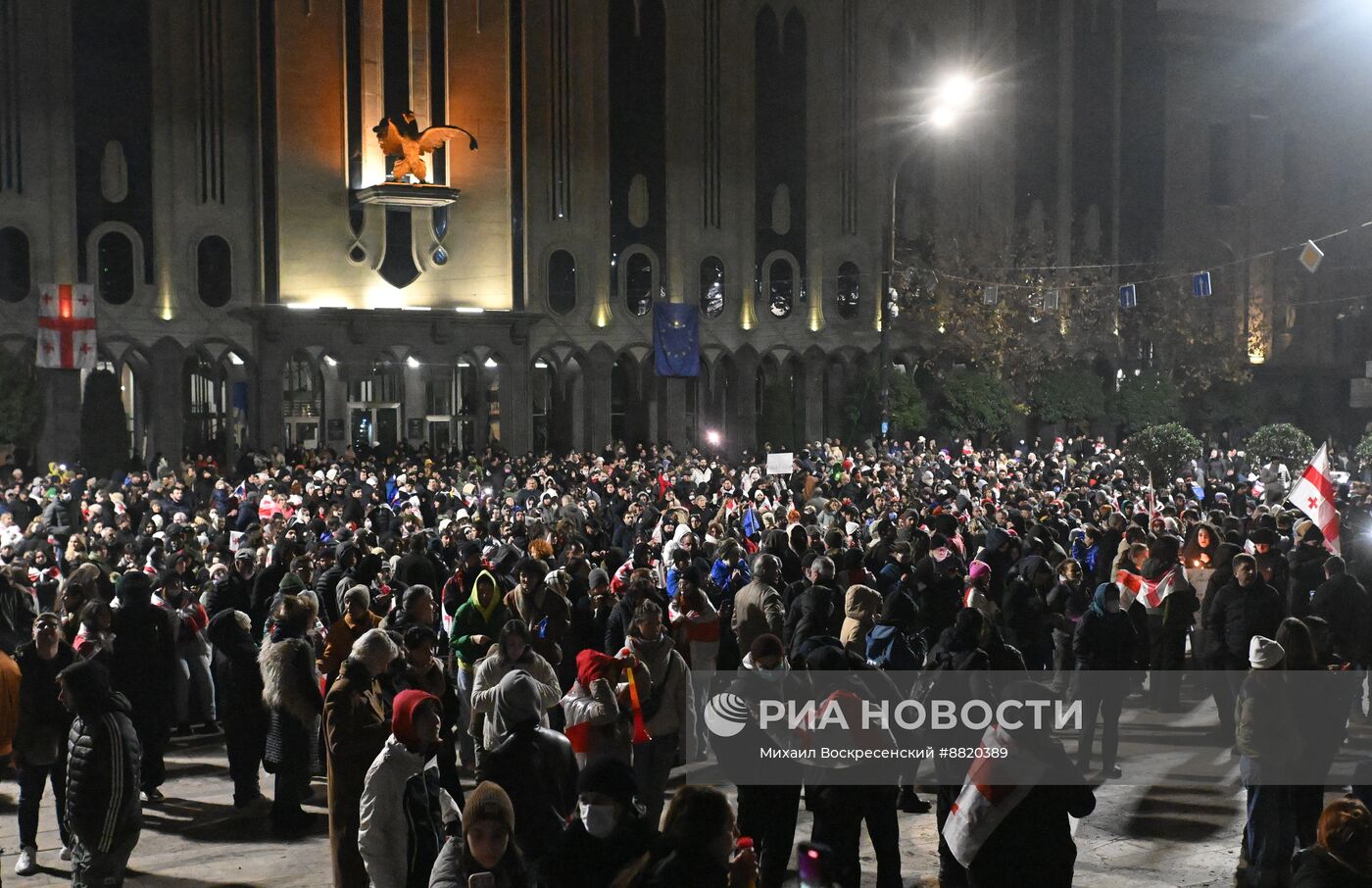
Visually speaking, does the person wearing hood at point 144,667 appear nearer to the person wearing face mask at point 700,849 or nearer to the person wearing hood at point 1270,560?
the person wearing face mask at point 700,849

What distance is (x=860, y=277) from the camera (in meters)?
45.1

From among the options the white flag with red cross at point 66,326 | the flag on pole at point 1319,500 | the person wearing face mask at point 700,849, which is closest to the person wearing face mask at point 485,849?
the person wearing face mask at point 700,849

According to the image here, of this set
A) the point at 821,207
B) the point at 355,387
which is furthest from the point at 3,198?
the point at 821,207

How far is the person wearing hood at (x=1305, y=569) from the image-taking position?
42.5 ft

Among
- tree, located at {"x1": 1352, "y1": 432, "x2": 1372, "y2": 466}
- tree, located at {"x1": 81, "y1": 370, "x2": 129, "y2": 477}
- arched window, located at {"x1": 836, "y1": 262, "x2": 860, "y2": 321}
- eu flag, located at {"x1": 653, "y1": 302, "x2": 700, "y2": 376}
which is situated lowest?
tree, located at {"x1": 1352, "y1": 432, "x2": 1372, "y2": 466}

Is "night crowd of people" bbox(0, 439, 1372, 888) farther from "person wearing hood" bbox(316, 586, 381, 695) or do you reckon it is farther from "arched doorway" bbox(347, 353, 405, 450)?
"arched doorway" bbox(347, 353, 405, 450)

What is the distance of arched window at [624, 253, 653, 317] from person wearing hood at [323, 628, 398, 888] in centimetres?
3511

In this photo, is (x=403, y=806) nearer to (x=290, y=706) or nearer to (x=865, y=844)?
(x=290, y=706)

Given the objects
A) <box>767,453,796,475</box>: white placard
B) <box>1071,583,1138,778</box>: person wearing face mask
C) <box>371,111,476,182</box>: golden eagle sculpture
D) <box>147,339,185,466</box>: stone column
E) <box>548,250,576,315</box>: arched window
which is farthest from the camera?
<box>548,250,576,315</box>: arched window

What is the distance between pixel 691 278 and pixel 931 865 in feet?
115

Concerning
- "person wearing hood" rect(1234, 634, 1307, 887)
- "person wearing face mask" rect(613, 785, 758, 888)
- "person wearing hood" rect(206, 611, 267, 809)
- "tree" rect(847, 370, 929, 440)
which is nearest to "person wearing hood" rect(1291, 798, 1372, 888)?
"person wearing face mask" rect(613, 785, 758, 888)

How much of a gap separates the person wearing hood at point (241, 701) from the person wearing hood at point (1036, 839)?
589 centimetres

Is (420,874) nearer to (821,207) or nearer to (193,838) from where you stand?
(193,838)

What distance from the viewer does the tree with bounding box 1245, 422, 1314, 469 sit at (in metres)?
29.6
